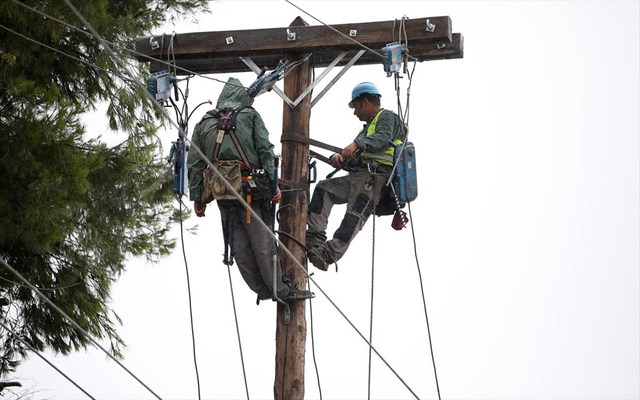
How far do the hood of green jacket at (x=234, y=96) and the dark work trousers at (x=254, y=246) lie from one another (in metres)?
0.73

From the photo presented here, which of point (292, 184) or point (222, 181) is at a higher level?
point (292, 184)

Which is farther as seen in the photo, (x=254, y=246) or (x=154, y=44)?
(x=154, y=44)

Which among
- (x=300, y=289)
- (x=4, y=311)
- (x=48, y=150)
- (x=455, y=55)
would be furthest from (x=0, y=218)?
(x=455, y=55)

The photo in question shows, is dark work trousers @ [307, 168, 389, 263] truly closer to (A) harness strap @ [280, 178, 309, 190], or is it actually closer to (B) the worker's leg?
→ (B) the worker's leg

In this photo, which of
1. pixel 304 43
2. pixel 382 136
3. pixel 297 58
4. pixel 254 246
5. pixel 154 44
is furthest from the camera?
pixel 154 44

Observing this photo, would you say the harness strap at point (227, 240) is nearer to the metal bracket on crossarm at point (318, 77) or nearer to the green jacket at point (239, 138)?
the green jacket at point (239, 138)

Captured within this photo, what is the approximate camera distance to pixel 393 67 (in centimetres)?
1098

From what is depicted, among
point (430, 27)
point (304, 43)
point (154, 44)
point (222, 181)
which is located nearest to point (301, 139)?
point (304, 43)

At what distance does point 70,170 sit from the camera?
1363cm

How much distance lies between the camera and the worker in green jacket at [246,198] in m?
10.8

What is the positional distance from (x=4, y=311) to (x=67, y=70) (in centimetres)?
250

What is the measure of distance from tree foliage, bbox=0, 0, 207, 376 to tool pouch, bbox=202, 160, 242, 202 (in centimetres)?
297

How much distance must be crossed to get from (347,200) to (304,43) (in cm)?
132

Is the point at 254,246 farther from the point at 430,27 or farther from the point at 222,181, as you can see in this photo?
the point at 430,27
